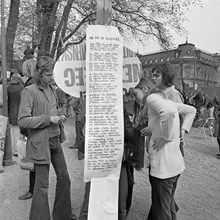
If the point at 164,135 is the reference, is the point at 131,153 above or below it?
below

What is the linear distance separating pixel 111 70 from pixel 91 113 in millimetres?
414

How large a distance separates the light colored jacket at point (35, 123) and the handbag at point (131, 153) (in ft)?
2.43

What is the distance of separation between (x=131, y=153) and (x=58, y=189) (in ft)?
3.09

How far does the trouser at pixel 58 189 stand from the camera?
2.43 meters

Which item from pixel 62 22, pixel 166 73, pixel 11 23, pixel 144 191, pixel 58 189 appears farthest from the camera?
pixel 62 22

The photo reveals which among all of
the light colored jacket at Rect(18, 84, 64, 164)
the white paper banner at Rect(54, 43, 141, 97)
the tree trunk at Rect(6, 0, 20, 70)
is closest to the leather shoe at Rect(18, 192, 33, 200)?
the light colored jacket at Rect(18, 84, 64, 164)

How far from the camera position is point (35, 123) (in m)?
2.29

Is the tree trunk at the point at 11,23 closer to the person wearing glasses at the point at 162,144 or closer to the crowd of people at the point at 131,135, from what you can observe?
the crowd of people at the point at 131,135

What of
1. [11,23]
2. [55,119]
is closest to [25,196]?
[55,119]

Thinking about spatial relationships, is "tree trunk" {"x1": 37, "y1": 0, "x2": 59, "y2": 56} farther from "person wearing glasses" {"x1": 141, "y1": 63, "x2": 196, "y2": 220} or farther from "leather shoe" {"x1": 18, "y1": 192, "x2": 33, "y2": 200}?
"person wearing glasses" {"x1": 141, "y1": 63, "x2": 196, "y2": 220}

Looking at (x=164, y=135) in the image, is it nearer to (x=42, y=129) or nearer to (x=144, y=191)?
(x=42, y=129)

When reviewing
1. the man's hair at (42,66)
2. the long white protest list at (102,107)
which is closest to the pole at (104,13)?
the long white protest list at (102,107)

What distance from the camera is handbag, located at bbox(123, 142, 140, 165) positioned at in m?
2.32

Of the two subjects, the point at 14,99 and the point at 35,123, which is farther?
the point at 14,99
